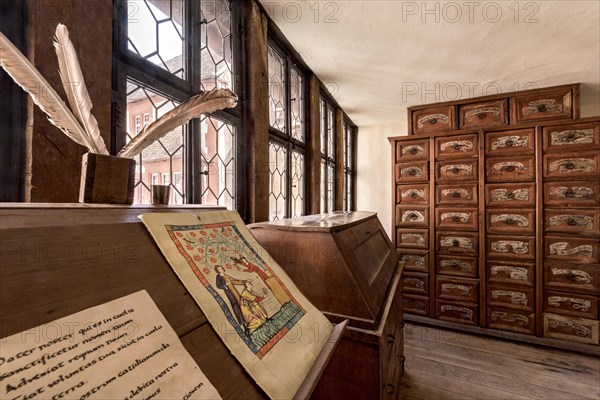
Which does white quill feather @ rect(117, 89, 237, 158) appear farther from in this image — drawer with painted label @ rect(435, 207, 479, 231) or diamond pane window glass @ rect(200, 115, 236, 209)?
drawer with painted label @ rect(435, 207, 479, 231)

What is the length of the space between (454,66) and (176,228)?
10.4 feet

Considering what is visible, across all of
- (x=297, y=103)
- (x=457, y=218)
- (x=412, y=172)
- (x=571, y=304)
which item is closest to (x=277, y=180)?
(x=297, y=103)

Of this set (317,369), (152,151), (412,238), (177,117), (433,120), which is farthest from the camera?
(433,120)

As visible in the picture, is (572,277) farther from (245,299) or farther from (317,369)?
(245,299)

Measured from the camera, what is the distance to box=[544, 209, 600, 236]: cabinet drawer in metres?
2.71

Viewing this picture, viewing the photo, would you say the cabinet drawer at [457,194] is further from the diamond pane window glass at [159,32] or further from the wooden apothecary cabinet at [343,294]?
the diamond pane window glass at [159,32]

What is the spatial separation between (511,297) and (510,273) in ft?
0.86

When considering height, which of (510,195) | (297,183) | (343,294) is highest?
(297,183)

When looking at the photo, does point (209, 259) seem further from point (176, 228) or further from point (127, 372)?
point (127, 372)

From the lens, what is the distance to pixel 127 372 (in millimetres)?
399

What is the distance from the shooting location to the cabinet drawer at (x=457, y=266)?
3.16 m

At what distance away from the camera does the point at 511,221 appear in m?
3.03

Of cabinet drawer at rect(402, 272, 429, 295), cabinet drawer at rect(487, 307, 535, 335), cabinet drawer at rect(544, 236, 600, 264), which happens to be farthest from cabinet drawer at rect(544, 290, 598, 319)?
cabinet drawer at rect(402, 272, 429, 295)

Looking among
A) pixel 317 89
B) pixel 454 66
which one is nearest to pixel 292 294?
pixel 317 89
